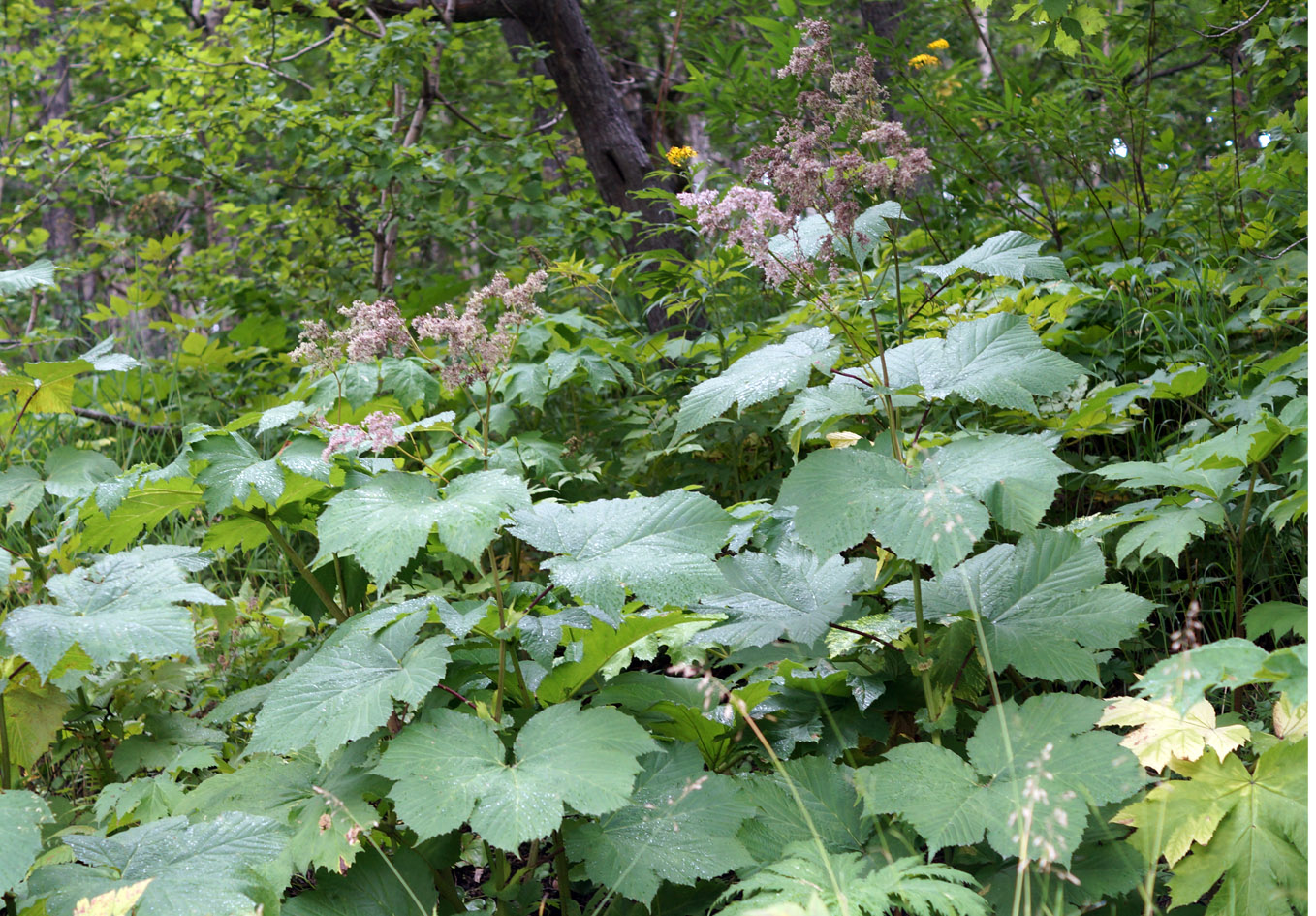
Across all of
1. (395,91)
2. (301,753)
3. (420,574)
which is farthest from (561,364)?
(395,91)

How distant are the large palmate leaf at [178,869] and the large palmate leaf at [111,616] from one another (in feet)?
0.85

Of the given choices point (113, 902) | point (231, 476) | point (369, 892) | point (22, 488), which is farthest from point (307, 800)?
point (22, 488)

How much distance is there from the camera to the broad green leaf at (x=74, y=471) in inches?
84.3

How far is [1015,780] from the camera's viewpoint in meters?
1.20

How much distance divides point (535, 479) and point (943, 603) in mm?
1419

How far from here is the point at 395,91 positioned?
16.7 feet

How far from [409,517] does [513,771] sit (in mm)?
379

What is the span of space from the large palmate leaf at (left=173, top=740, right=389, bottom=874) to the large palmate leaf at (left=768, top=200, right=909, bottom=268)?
111 cm

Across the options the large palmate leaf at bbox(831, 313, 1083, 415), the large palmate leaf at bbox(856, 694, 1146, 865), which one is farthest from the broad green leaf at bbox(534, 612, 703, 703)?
the large palmate leaf at bbox(831, 313, 1083, 415)

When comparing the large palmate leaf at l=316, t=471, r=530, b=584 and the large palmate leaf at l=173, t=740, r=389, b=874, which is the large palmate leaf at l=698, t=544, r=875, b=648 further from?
the large palmate leaf at l=173, t=740, r=389, b=874

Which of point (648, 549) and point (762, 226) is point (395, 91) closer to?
point (762, 226)

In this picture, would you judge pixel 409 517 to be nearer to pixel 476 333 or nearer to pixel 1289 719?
pixel 476 333

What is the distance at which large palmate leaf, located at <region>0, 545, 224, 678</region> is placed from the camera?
138 cm

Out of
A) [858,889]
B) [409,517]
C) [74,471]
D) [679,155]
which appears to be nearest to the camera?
[858,889]
